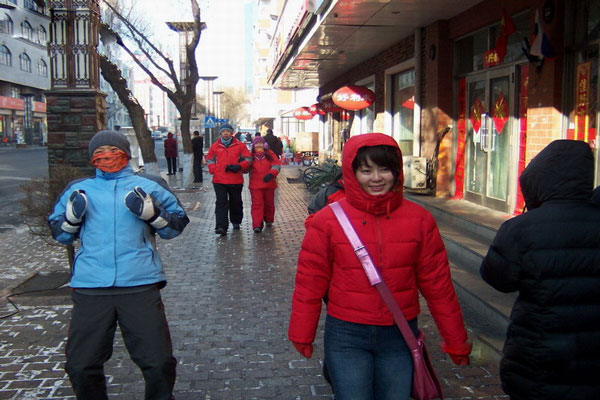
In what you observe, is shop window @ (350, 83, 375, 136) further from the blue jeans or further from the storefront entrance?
the blue jeans

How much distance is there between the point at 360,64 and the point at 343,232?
15.4 meters

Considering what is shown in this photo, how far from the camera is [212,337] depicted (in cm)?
499

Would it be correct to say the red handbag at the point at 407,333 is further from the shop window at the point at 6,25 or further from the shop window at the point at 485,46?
the shop window at the point at 6,25

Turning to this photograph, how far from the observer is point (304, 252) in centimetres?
277

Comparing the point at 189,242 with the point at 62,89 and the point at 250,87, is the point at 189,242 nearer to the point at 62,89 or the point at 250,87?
the point at 62,89

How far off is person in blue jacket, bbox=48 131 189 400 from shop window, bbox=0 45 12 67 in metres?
55.0

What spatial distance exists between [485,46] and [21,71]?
55.4 m

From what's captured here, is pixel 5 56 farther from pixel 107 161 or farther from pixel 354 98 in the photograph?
pixel 107 161

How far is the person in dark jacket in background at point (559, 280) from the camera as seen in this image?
2.46 meters

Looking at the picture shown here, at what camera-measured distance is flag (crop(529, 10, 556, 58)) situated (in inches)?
277

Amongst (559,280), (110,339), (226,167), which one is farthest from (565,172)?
(226,167)

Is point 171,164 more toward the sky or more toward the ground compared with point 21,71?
more toward the ground

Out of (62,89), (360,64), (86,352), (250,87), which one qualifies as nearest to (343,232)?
(86,352)

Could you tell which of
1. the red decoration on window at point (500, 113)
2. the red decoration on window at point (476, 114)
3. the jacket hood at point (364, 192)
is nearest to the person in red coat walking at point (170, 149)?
the red decoration on window at point (476, 114)
